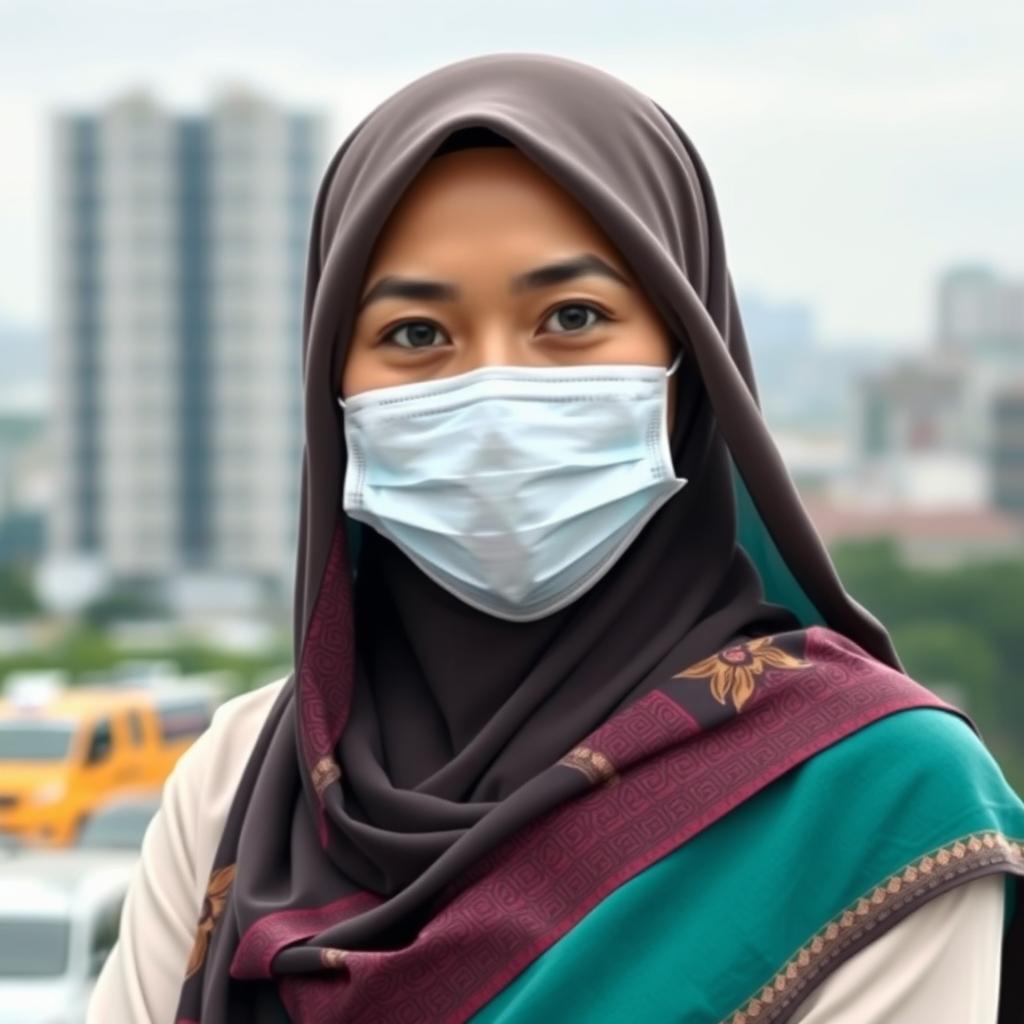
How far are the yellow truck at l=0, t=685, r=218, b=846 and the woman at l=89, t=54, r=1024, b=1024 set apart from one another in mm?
11663

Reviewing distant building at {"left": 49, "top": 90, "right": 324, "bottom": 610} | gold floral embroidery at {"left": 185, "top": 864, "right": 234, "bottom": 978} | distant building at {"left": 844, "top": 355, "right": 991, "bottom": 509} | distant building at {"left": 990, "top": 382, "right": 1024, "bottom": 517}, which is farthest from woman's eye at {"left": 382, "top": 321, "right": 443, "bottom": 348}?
distant building at {"left": 990, "top": 382, "right": 1024, "bottom": 517}

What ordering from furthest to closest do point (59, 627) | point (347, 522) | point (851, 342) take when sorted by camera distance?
point (851, 342), point (59, 627), point (347, 522)

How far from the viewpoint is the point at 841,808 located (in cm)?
129

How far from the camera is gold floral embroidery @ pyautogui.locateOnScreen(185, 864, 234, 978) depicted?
4.80 ft

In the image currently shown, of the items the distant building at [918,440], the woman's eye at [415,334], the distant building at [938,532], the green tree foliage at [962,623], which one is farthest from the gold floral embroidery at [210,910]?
the distant building at [918,440]

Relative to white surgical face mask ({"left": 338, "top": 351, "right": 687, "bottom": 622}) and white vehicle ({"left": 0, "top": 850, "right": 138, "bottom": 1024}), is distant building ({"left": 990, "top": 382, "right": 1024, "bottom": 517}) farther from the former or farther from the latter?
white surgical face mask ({"left": 338, "top": 351, "right": 687, "bottom": 622})

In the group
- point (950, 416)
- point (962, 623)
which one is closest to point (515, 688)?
point (962, 623)

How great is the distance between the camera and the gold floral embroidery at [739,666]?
1349 millimetres

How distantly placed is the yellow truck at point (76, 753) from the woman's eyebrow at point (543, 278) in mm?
11785

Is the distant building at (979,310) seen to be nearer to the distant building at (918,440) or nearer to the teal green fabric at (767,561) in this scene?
the distant building at (918,440)

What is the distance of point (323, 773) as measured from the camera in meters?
1.44

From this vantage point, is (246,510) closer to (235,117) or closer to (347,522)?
(235,117)

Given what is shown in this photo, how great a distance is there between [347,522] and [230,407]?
70.6 metres

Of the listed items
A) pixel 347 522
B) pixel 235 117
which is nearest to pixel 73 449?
pixel 235 117
